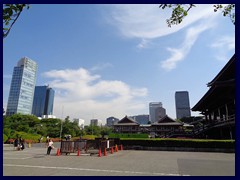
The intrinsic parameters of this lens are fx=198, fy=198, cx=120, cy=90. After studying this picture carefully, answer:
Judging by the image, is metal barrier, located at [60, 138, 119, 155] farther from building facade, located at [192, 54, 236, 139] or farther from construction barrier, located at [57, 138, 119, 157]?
building facade, located at [192, 54, 236, 139]

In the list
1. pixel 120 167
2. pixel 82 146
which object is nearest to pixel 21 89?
pixel 82 146

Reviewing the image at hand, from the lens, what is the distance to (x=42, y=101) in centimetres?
19388

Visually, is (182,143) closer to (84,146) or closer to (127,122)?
(84,146)

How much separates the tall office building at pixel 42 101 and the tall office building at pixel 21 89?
253ft

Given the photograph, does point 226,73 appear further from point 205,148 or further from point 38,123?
point 38,123

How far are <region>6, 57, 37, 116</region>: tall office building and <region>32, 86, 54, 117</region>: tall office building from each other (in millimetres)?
76972

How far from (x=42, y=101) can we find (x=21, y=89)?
84.2 m

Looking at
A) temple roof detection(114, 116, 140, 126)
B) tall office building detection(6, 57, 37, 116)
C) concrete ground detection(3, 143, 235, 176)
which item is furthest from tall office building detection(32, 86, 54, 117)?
concrete ground detection(3, 143, 235, 176)

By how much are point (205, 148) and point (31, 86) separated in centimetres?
11801

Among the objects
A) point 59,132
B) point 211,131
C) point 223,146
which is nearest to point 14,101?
point 59,132

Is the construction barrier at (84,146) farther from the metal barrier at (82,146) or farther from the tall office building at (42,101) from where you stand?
the tall office building at (42,101)

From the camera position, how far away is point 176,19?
6504 mm

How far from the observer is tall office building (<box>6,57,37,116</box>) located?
112m
